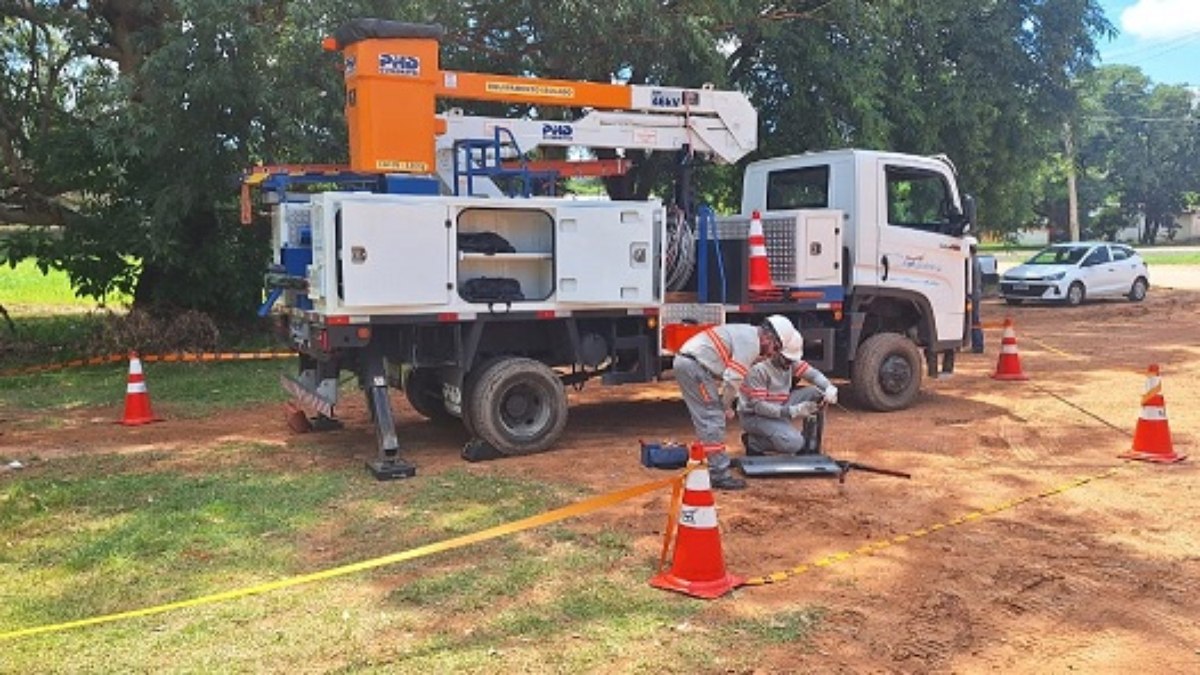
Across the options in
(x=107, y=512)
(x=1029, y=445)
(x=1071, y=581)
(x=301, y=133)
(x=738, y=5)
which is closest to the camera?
(x=1071, y=581)

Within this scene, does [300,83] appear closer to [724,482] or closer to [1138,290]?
[724,482]

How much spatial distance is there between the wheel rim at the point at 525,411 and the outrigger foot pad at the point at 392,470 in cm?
96

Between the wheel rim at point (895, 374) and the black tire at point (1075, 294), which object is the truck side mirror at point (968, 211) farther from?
the black tire at point (1075, 294)

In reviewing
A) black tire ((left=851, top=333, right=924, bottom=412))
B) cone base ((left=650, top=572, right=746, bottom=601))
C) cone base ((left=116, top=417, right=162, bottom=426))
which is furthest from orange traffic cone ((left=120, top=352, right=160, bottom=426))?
black tire ((left=851, top=333, right=924, bottom=412))

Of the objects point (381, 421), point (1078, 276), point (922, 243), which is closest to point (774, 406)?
point (381, 421)

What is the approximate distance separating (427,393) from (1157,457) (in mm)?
6113

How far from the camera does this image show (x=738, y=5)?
14844 mm

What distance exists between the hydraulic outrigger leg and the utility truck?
2cm

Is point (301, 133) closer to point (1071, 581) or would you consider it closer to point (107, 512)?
point (107, 512)

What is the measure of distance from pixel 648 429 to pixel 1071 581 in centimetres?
494

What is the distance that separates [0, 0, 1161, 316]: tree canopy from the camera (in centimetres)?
1260

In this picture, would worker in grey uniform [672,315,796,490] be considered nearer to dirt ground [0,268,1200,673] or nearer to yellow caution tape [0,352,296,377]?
dirt ground [0,268,1200,673]

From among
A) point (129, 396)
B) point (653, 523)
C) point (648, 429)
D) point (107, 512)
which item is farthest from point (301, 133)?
point (653, 523)

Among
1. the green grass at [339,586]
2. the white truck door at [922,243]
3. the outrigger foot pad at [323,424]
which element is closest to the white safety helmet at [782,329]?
the green grass at [339,586]
